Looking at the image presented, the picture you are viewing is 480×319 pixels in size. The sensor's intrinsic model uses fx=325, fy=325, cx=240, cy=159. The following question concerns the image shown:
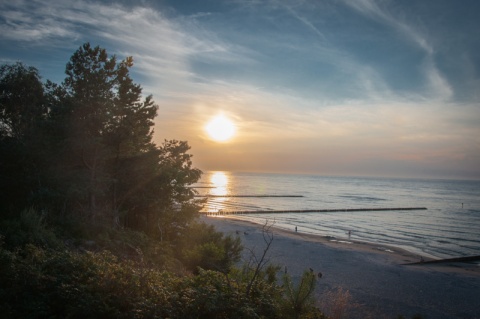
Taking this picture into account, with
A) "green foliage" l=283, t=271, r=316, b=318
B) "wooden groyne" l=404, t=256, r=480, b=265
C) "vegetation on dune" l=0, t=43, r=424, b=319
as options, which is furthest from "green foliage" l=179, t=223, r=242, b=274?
"wooden groyne" l=404, t=256, r=480, b=265

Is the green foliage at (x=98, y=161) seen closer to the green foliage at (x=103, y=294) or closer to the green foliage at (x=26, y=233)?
the green foliage at (x=26, y=233)

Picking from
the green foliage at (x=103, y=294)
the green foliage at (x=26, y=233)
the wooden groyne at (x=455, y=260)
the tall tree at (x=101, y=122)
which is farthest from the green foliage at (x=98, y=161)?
the wooden groyne at (x=455, y=260)

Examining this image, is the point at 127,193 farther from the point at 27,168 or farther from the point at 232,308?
the point at 232,308

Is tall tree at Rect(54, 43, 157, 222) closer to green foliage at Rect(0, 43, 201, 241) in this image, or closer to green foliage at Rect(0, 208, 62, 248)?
green foliage at Rect(0, 43, 201, 241)

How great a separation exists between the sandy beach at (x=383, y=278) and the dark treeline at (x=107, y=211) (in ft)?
19.5

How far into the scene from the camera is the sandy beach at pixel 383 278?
17359mm

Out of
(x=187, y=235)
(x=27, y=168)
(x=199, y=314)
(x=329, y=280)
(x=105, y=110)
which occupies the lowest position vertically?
(x=329, y=280)

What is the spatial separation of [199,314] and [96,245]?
8696 millimetres

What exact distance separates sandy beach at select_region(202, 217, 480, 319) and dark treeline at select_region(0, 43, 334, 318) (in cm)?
593

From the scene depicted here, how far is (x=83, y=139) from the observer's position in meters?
17.8

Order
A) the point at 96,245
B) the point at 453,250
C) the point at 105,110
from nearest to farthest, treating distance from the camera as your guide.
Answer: the point at 96,245
the point at 105,110
the point at 453,250

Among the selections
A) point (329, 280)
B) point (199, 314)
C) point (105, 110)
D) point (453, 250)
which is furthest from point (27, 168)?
point (453, 250)

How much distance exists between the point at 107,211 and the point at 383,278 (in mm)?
18806

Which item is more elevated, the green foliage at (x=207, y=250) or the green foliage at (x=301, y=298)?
the green foliage at (x=301, y=298)
